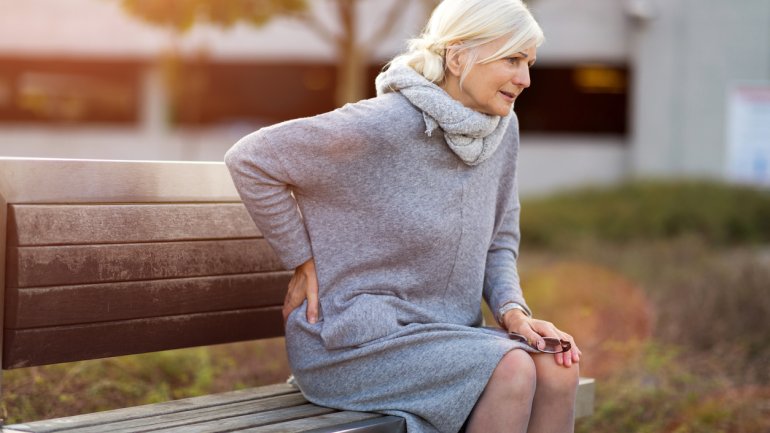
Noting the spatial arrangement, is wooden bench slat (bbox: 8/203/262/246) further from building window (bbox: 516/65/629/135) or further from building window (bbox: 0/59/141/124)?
building window (bbox: 0/59/141/124)

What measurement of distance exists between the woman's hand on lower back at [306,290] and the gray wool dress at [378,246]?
0.08ft

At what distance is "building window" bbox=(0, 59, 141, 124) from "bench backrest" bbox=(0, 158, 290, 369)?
58.6 feet

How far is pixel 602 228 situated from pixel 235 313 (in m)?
10.9

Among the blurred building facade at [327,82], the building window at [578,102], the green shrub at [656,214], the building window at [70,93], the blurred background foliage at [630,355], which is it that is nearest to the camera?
the blurred background foliage at [630,355]

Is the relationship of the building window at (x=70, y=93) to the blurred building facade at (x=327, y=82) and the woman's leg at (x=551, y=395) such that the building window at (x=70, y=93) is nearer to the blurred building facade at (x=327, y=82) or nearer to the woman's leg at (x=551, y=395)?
the blurred building facade at (x=327, y=82)

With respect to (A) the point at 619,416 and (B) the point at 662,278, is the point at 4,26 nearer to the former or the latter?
(B) the point at 662,278

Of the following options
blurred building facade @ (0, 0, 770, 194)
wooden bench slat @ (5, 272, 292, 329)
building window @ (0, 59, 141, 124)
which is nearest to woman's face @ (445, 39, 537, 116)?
wooden bench slat @ (5, 272, 292, 329)

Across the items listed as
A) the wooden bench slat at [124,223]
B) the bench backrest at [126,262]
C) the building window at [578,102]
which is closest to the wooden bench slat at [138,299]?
the bench backrest at [126,262]

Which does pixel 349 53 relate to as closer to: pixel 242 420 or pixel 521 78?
pixel 521 78

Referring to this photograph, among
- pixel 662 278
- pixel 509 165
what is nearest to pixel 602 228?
pixel 662 278

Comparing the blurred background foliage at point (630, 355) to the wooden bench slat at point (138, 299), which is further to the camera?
the blurred background foliage at point (630, 355)

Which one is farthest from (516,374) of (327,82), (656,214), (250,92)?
(250,92)

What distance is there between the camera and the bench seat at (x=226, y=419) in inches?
106

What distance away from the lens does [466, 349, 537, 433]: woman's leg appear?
2.74m
